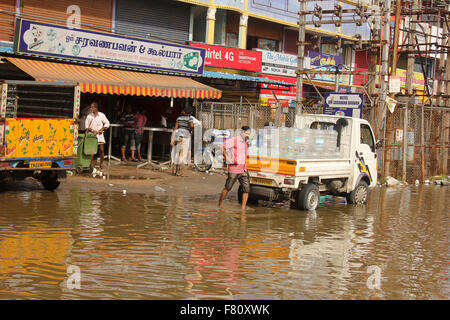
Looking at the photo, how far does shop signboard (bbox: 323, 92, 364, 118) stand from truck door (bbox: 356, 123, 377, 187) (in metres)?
3.62

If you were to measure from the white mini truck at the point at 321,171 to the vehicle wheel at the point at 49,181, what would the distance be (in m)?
4.15

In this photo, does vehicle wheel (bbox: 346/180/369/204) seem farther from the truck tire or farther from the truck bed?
the truck tire

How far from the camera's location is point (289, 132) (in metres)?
13.2

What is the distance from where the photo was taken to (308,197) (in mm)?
12805

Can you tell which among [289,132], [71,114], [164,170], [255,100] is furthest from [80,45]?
[255,100]

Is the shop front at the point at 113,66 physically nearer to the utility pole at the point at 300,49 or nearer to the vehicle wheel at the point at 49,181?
the utility pole at the point at 300,49

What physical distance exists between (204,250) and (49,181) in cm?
618

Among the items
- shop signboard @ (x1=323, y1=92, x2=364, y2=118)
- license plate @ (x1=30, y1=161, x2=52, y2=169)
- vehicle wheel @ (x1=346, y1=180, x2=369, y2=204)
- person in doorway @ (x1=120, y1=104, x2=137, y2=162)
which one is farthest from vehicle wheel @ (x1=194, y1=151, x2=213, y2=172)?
license plate @ (x1=30, y1=161, x2=52, y2=169)

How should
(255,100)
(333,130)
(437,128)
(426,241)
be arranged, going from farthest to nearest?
(255,100), (437,128), (333,130), (426,241)

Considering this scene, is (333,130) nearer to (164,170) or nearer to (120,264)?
(164,170)

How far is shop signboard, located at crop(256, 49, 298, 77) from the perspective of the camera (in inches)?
1137

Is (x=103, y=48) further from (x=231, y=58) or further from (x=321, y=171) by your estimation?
(x=321, y=171)

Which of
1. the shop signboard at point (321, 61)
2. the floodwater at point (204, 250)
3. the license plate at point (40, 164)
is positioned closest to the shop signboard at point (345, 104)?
the floodwater at point (204, 250)

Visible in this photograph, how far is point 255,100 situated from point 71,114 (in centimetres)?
1605
